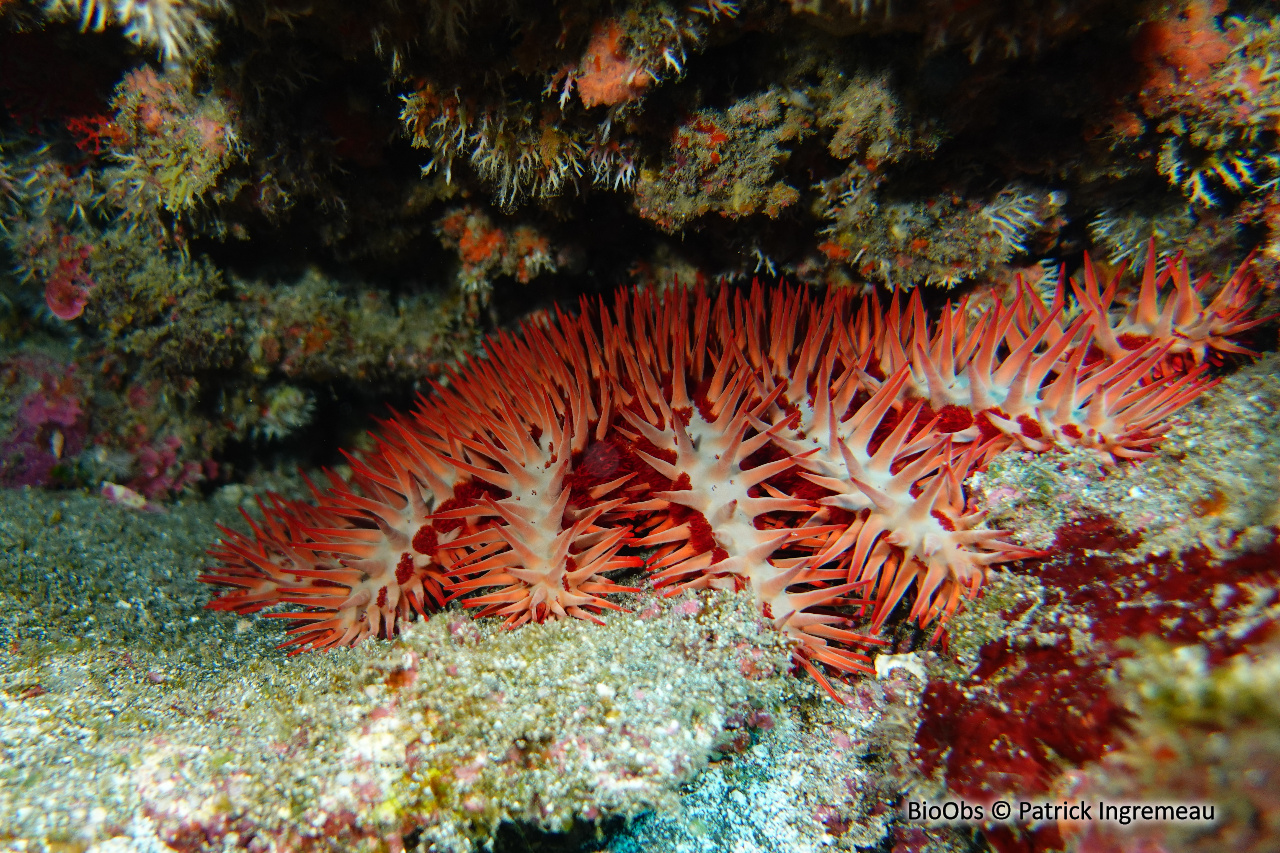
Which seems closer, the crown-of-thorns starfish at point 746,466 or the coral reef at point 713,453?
the coral reef at point 713,453

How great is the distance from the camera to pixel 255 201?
11.3 ft

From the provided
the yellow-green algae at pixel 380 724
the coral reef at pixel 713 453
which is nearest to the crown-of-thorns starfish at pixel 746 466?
the coral reef at pixel 713 453

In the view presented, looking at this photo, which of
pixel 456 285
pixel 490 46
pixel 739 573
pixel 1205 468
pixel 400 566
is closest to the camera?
pixel 1205 468

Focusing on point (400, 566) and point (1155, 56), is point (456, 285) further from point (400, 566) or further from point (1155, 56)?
point (1155, 56)

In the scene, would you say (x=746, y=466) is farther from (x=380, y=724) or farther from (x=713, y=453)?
(x=380, y=724)

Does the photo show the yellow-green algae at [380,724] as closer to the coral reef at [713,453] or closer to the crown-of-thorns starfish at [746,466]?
the coral reef at [713,453]

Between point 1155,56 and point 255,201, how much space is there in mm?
4303

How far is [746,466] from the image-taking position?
9.19 ft

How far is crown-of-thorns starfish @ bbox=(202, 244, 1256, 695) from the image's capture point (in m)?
2.45

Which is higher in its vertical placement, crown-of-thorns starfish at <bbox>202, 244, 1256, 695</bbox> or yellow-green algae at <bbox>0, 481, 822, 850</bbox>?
crown-of-thorns starfish at <bbox>202, 244, 1256, 695</bbox>

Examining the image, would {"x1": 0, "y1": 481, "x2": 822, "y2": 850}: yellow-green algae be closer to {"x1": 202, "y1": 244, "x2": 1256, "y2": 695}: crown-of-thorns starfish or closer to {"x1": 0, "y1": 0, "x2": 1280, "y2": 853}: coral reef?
{"x1": 0, "y1": 0, "x2": 1280, "y2": 853}: coral reef

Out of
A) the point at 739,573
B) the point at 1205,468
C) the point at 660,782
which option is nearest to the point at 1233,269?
the point at 1205,468

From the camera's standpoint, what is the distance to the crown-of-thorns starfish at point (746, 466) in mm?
2445

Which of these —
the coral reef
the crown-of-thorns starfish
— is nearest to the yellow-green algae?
the coral reef
